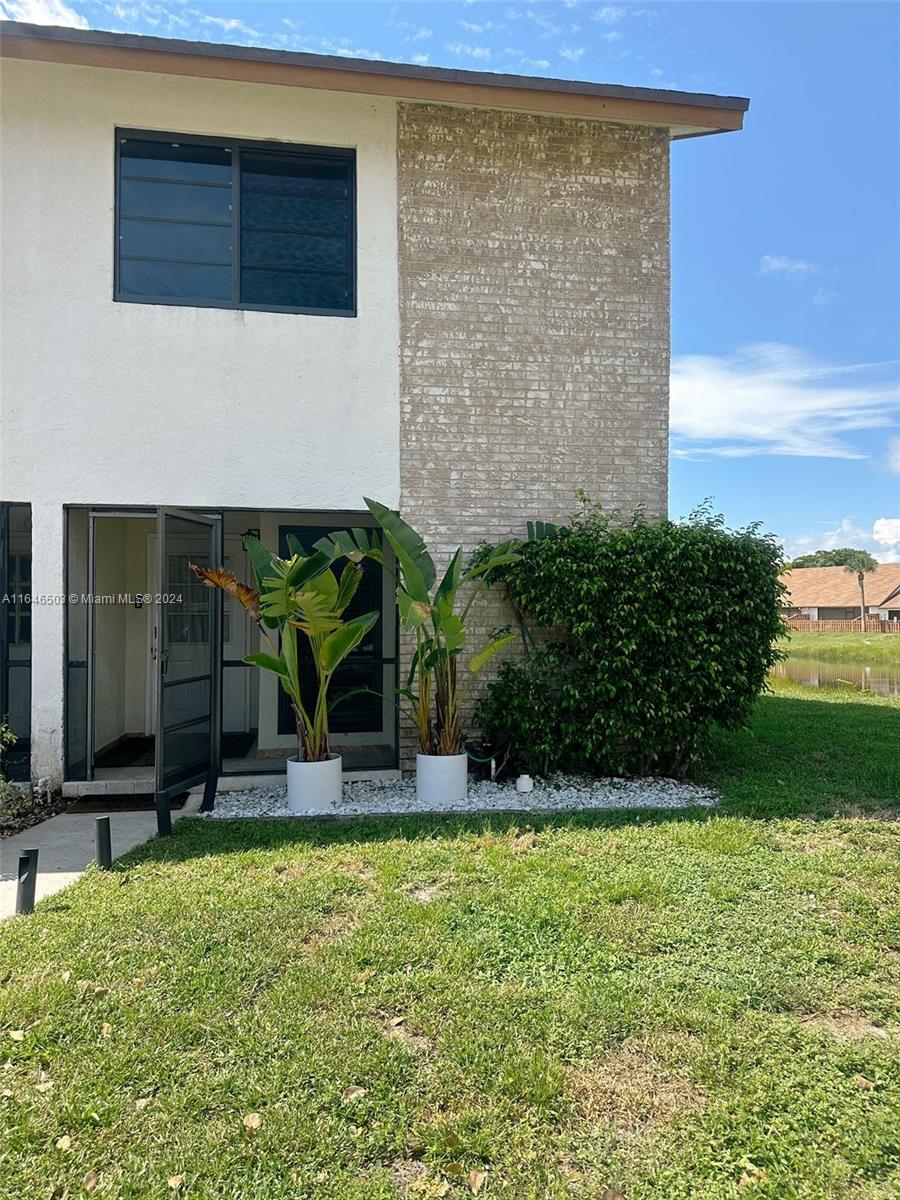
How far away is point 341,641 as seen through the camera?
20.8ft

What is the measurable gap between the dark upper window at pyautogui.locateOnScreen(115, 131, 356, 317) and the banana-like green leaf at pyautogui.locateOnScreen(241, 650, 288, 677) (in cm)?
358

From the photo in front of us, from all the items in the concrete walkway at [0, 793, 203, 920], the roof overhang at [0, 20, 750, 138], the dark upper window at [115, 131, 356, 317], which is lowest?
the concrete walkway at [0, 793, 203, 920]

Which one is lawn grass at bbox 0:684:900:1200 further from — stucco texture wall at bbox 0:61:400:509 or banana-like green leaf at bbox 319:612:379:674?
stucco texture wall at bbox 0:61:400:509

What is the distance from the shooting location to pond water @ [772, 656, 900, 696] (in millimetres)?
19562

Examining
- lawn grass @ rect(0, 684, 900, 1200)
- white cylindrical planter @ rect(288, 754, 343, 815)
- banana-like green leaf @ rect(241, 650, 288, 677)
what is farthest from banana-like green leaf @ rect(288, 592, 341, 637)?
lawn grass @ rect(0, 684, 900, 1200)

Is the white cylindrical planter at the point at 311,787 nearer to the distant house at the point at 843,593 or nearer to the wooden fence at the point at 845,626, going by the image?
the wooden fence at the point at 845,626

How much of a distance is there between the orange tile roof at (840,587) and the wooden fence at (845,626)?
7.10ft

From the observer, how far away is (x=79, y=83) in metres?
6.94

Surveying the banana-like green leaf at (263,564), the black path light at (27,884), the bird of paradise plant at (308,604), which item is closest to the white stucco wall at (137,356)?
the banana-like green leaf at (263,564)

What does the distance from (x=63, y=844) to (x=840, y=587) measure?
2714 inches

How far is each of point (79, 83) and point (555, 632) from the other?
7106 mm

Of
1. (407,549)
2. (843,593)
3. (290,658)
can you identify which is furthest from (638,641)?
(843,593)

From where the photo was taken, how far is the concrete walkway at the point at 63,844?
15.7 ft

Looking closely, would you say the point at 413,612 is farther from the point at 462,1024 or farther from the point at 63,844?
the point at 462,1024
